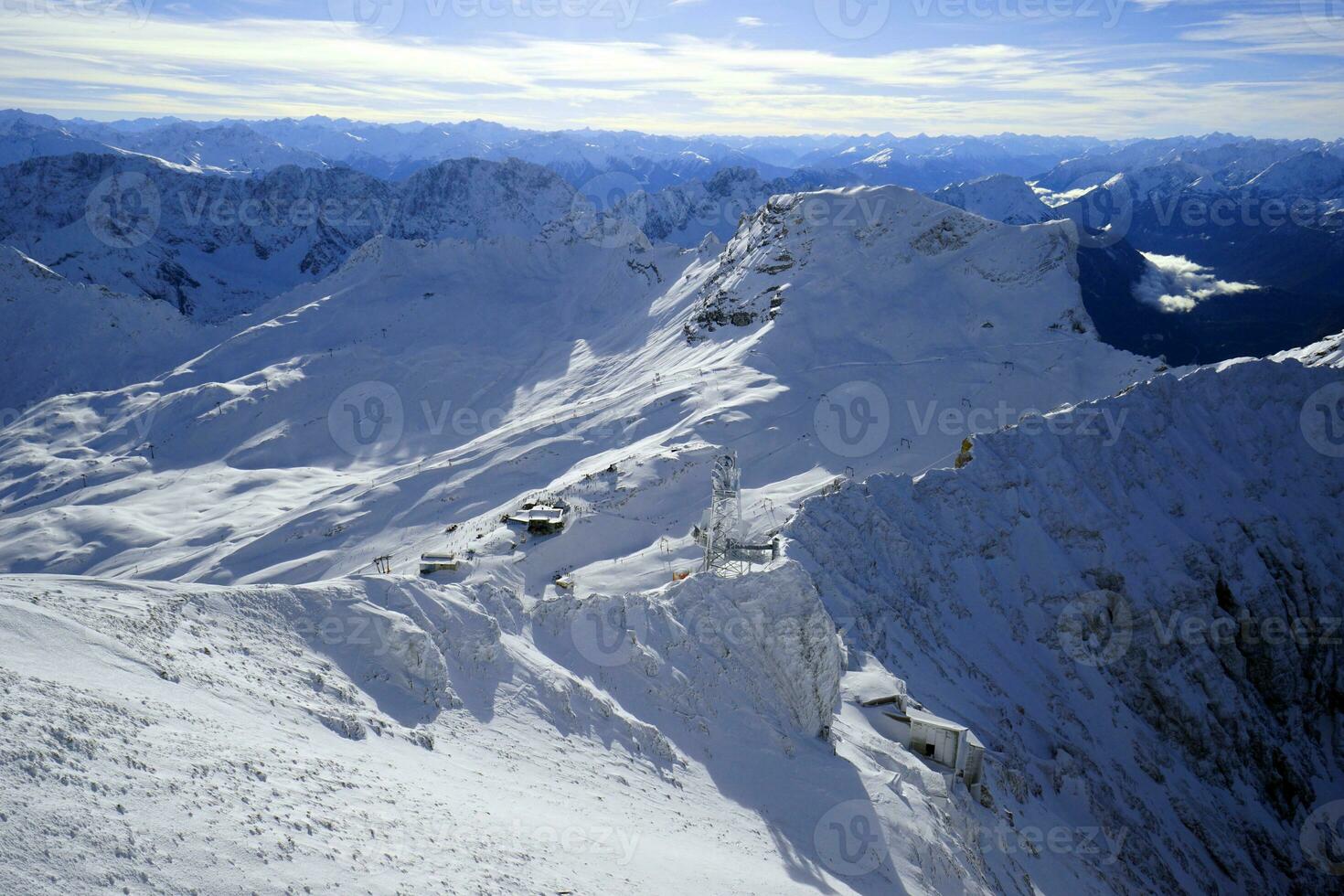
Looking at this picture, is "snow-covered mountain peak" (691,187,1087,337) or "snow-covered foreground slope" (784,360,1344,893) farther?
"snow-covered mountain peak" (691,187,1087,337)

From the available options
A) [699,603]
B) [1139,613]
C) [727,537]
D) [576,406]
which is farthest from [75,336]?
[1139,613]

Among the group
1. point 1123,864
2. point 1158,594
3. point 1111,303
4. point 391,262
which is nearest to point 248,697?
point 1123,864

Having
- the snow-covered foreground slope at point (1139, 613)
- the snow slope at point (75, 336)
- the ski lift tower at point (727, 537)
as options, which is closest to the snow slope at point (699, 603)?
the snow-covered foreground slope at point (1139, 613)

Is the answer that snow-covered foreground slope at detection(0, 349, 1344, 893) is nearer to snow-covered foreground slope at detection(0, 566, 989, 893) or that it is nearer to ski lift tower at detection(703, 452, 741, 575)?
snow-covered foreground slope at detection(0, 566, 989, 893)

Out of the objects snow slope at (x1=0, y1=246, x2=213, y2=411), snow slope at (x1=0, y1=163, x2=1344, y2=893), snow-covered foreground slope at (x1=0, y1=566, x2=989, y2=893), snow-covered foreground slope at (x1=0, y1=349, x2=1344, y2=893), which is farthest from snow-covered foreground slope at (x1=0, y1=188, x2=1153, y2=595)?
snow slope at (x1=0, y1=246, x2=213, y2=411)

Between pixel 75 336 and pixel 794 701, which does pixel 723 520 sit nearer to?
pixel 794 701

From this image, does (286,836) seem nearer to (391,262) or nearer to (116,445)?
(116,445)
